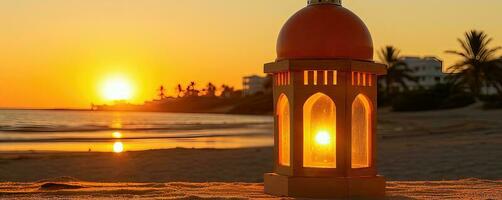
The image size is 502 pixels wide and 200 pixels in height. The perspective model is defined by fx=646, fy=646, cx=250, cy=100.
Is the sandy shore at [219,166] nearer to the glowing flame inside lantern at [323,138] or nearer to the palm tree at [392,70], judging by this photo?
the glowing flame inside lantern at [323,138]

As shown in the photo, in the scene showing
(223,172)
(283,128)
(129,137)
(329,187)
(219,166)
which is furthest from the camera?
(129,137)

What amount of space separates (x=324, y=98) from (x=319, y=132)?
1.08ft

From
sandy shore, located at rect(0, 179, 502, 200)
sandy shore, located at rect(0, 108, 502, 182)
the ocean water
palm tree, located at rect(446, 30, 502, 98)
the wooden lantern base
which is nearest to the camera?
sandy shore, located at rect(0, 179, 502, 200)

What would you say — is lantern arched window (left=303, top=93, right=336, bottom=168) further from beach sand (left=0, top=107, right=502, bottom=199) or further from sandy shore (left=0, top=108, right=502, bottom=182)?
sandy shore (left=0, top=108, right=502, bottom=182)

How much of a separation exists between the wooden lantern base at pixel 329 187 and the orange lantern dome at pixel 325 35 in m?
1.12

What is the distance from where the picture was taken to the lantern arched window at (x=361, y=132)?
20.6 ft

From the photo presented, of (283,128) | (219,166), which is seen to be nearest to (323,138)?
(283,128)

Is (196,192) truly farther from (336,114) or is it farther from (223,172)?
(223,172)

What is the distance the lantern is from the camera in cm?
584

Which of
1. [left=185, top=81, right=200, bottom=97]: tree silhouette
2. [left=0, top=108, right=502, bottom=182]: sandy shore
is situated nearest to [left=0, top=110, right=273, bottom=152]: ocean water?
[left=0, top=108, right=502, bottom=182]: sandy shore

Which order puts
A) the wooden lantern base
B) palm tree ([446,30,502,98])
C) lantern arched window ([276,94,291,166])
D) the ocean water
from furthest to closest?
1. palm tree ([446,30,502,98])
2. the ocean water
3. lantern arched window ([276,94,291,166])
4. the wooden lantern base

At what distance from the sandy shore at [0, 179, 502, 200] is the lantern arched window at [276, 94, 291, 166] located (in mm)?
413

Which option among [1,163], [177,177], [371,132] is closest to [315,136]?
[371,132]

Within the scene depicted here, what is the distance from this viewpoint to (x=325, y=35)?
588 centimetres
